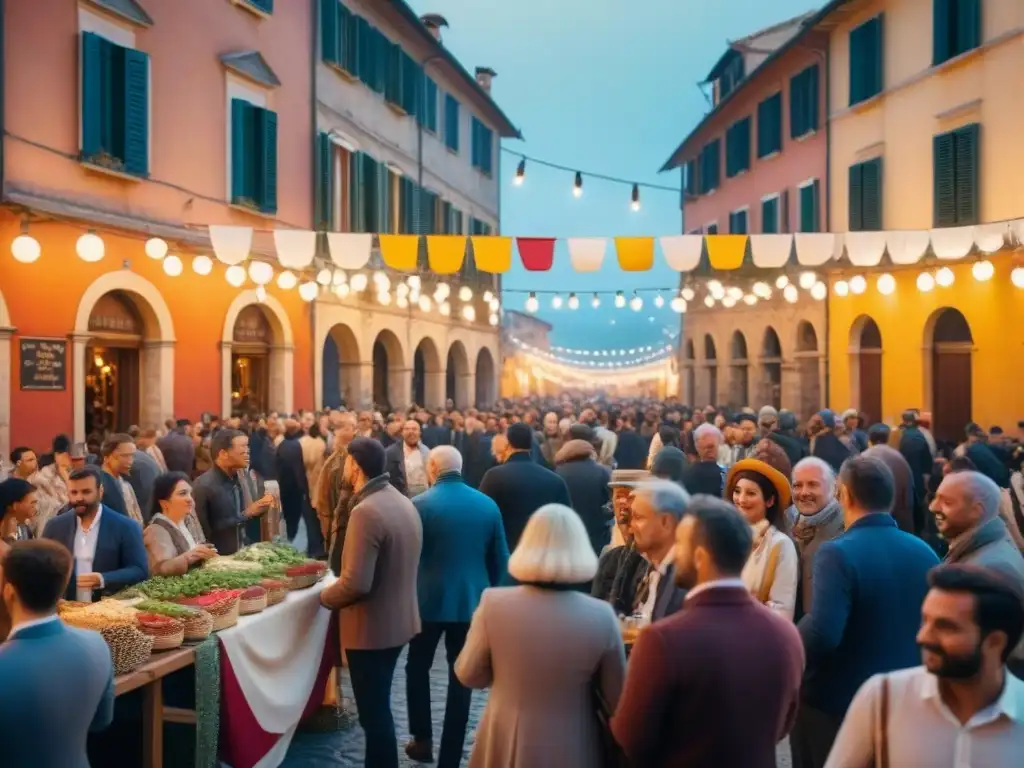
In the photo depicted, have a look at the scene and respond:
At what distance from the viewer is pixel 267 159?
17812mm

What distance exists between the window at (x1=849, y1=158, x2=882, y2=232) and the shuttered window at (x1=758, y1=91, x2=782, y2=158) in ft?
16.5

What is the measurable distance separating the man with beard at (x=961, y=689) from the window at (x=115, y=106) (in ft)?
43.3

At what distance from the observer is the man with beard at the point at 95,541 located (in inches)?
226

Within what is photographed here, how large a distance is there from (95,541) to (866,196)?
62.7 ft

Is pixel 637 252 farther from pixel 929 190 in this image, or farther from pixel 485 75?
pixel 485 75

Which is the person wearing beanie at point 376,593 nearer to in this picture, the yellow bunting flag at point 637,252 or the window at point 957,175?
the yellow bunting flag at point 637,252

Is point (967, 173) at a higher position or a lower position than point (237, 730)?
higher

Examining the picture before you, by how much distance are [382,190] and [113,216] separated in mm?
9501

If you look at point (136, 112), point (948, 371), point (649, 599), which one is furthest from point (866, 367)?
point (649, 599)

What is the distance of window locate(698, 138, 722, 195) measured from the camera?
106 ft

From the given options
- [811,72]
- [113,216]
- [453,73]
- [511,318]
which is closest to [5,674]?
[113,216]

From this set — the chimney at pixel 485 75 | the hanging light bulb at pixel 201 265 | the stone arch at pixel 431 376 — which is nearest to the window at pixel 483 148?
the chimney at pixel 485 75

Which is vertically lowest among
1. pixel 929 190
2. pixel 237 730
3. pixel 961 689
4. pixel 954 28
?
pixel 237 730

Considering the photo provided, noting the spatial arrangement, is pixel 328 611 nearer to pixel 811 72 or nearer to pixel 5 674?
pixel 5 674
